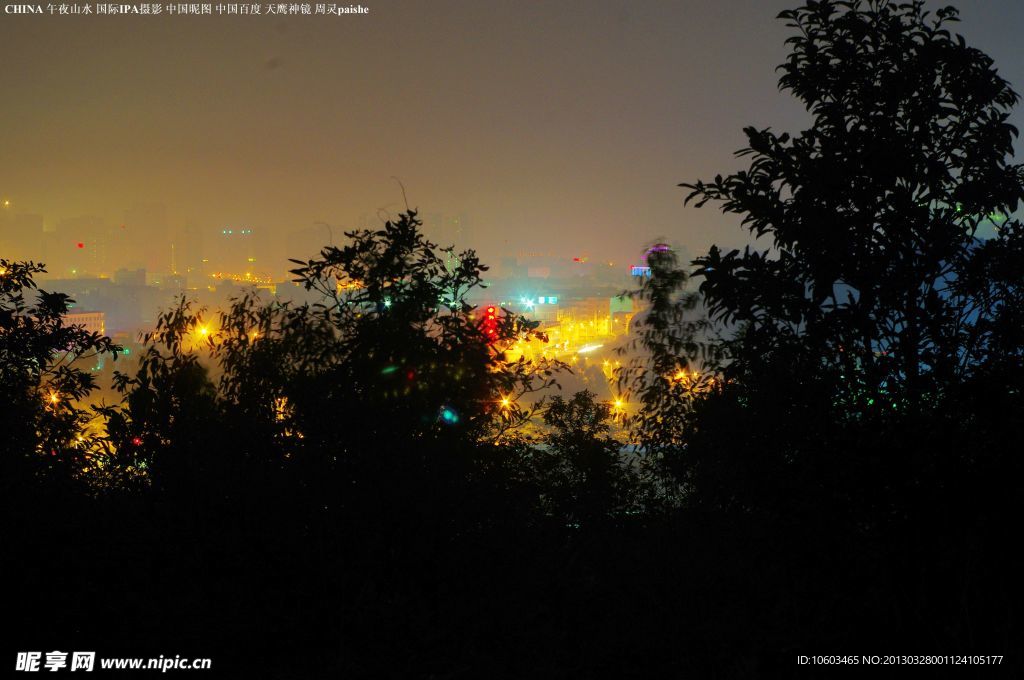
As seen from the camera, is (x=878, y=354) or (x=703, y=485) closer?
(x=878, y=354)

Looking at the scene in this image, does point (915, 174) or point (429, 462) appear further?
point (429, 462)

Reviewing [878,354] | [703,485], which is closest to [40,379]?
[703,485]

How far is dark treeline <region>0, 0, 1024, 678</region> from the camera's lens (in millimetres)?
2967

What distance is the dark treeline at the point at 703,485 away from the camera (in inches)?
117

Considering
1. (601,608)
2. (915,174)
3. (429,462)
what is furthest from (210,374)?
(915,174)

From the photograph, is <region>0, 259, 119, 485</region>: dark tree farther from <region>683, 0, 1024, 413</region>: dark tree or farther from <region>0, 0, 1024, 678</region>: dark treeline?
<region>683, 0, 1024, 413</region>: dark tree

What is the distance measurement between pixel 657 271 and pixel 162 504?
5621 millimetres

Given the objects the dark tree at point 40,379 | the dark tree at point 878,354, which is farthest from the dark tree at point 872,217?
the dark tree at point 40,379

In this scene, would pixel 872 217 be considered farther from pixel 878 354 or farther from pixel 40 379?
pixel 40 379

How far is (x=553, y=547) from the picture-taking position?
456cm

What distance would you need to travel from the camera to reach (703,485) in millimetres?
4258

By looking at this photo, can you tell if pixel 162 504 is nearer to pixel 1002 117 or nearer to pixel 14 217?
pixel 1002 117

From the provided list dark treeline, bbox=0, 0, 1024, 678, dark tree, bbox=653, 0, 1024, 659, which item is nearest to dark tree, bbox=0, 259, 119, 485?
dark treeline, bbox=0, 0, 1024, 678

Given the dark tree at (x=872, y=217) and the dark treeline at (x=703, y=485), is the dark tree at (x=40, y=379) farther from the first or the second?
the dark tree at (x=872, y=217)
